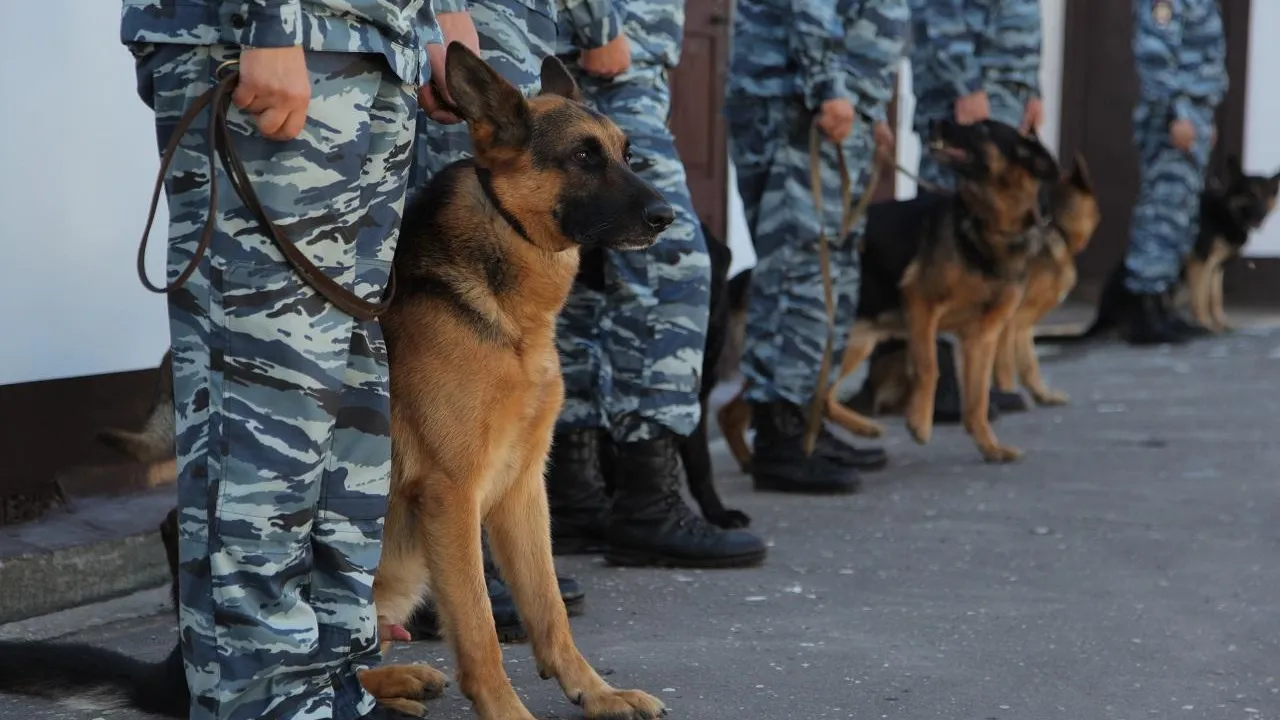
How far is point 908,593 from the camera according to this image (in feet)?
13.5

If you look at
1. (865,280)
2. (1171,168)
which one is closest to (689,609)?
(865,280)

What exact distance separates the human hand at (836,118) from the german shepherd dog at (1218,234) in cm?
652

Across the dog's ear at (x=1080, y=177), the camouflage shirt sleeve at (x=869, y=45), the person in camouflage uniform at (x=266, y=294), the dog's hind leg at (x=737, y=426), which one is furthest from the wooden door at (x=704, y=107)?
the person in camouflage uniform at (x=266, y=294)

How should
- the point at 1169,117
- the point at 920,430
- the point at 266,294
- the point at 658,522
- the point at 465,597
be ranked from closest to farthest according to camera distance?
the point at 266,294 < the point at 465,597 < the point at 658,522 < the point at 920,430 < the point at 1169,117

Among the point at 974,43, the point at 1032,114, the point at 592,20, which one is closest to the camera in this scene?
the point at 592,20

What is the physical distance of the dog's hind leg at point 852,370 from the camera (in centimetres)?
660

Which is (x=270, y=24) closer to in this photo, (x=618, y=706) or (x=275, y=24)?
(x=275, y=24)

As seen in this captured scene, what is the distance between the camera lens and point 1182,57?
1026cm

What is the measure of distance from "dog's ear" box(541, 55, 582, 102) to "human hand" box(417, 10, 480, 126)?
9.0 inches

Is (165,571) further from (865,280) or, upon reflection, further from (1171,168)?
(1171,168)

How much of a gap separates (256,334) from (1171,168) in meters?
9.47

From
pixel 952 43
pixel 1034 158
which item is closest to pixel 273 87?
pixel 1034 158

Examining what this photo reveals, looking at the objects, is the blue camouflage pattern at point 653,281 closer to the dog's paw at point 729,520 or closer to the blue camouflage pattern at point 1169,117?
the dog's paw at point 729,520

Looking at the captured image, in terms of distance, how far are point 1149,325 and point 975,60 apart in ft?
14.2
